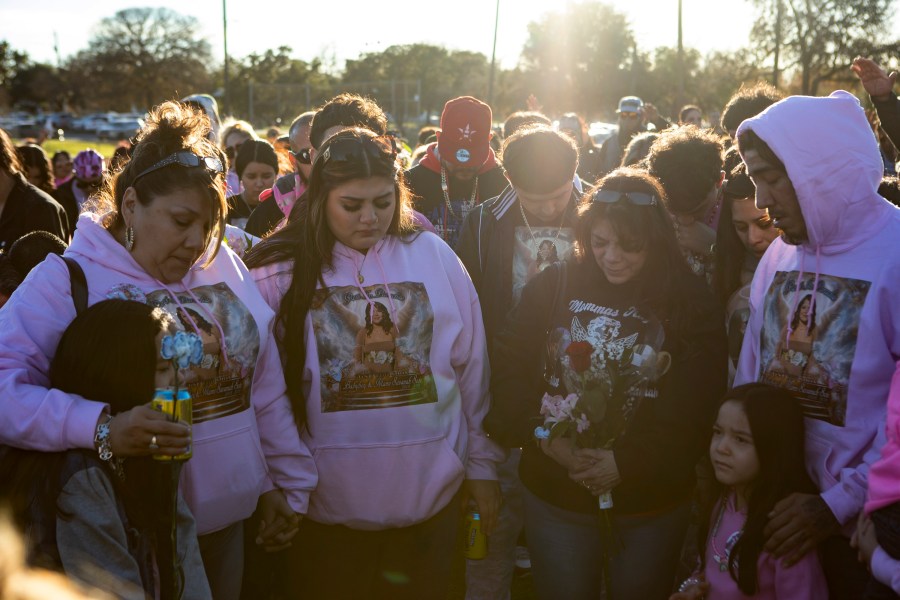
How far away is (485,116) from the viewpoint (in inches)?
197

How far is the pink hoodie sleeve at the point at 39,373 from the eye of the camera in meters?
2.25

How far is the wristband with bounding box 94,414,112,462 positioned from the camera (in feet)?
7.40

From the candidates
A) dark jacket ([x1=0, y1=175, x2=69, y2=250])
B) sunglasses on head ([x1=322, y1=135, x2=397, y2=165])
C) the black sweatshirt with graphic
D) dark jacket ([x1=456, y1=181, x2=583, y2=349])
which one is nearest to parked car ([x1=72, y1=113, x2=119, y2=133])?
dark jacket ([x1=0, y1=175, x2=69, y2=250])

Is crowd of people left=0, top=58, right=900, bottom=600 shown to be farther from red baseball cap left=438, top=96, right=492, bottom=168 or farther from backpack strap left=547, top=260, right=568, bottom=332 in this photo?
red baseball cap left=438, top=96, right=492, bottom=168

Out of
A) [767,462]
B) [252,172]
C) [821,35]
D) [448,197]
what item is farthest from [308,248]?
[821,35]

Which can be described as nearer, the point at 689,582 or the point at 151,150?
the point at 151,150

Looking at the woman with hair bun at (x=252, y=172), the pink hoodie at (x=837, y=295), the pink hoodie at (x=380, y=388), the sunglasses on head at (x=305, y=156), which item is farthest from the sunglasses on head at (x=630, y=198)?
the woman with hair bun at (x=252, y=172)

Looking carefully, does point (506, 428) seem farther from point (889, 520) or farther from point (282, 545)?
point (889, 520)

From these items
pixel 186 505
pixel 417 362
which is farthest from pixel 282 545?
pixel 417 362

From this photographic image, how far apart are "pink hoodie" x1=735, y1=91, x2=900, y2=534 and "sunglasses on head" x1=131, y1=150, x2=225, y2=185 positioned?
1789 mm

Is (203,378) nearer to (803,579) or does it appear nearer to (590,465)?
(590,465)

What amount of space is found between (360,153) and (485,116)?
2212 millimetres

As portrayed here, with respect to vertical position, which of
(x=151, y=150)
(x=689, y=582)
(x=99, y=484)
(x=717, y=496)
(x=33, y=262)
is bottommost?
(x=689, y=582)

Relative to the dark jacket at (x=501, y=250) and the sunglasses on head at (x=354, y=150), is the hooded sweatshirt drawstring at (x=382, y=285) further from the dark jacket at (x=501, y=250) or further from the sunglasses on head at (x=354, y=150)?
the dark jacket at (x=501, y=250)
